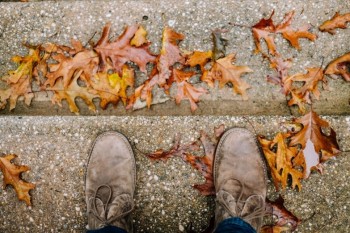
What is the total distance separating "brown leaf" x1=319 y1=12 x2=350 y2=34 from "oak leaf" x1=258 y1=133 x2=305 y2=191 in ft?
2.44

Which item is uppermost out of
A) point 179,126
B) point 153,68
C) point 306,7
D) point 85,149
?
point 306,7

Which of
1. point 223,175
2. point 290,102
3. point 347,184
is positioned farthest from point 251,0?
point 347,184

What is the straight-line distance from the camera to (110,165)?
7.55 ft

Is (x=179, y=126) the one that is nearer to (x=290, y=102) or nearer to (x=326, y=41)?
(x=290, y=102)

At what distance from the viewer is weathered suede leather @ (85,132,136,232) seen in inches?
85.2

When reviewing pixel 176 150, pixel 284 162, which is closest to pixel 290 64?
pixel 284 162

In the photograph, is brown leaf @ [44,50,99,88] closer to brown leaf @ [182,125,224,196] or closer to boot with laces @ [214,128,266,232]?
brown leaf @ [182,125,224,196]

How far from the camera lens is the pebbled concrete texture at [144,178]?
2.17m

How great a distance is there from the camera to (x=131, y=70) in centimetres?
224

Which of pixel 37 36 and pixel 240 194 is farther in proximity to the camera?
pixel 37 36

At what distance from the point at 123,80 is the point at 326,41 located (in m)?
1.34

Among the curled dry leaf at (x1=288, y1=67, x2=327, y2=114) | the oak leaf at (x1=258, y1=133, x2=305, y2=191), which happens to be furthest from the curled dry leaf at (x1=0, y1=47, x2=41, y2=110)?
the curled dry leaf at (x1=288, y1=67, x2=327, y2=114)

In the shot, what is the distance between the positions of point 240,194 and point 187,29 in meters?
1.13

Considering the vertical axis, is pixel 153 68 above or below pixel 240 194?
above
